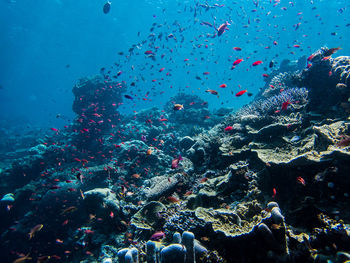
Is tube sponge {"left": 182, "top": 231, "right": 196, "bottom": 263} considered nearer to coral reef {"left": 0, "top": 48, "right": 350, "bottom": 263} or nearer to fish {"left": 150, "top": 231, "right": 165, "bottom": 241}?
coral reef {"left": 0, "top": 48, "right": 350, "bottom": 263}

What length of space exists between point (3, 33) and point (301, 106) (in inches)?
2850

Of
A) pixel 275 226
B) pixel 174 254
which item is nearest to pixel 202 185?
pixel 174 254

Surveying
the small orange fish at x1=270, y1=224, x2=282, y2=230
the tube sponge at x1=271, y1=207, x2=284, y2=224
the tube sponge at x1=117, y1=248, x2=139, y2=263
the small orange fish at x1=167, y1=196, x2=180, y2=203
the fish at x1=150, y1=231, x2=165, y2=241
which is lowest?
the tube sponge at x1=117, y1=248, x2=139, y2=263

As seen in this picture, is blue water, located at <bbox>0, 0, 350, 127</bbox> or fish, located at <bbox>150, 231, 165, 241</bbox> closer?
fish, located at <bbox>150, 231, 165, 241</bbox>

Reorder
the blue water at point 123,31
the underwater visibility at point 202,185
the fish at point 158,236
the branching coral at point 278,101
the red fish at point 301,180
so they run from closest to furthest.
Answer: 1. the underwater visibility at point 202,185
2. the red fish at point 301,180
3. the fish at point 158,236
4. the branching coral at point 278,101
5. the blue water at point 123,31

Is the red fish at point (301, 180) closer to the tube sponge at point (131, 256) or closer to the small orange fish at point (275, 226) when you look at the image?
the small orange fish at point (275, 226)

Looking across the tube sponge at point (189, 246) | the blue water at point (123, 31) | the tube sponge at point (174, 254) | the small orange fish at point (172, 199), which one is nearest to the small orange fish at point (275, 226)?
the tube sponge at point (189, 246)

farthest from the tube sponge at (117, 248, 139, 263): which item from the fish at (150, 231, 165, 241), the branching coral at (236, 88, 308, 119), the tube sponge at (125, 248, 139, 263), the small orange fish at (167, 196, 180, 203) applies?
the branching coral at (236, 88, 308, 119)

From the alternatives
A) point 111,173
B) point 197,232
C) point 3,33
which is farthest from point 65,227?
point 3,33

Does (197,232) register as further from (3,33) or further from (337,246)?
(3,33)

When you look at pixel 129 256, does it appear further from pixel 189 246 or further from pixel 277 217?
pixel 277 217

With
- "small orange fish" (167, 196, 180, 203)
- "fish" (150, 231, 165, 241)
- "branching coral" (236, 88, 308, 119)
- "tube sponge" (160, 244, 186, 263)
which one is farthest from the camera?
"branching coral" (236, 88, 308, 119)

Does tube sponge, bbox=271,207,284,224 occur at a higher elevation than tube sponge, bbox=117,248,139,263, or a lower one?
higher

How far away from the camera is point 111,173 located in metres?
9.79
